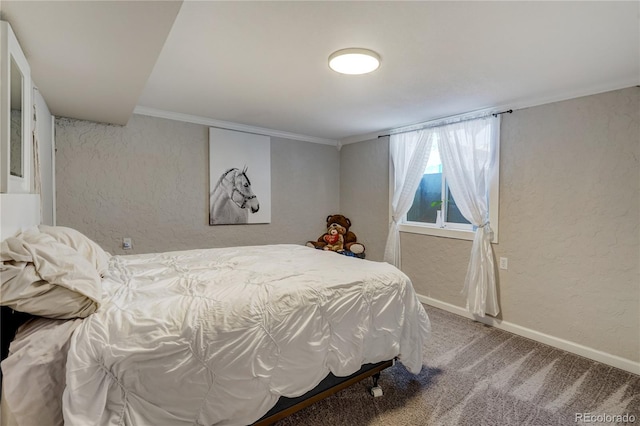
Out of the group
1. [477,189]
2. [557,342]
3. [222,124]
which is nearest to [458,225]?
[477,189]

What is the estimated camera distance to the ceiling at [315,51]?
1463 mm

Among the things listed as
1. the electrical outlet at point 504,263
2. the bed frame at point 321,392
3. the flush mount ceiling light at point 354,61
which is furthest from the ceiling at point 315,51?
the bed frame at point 321,392

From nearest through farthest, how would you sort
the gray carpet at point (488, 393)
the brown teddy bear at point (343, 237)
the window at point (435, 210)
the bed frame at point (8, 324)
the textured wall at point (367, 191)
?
the bed frame at point (8, 324) < the gray carpet at point (488, 393) < the window at point (435, 210) < the textured wall at point (367, 191) < the brown teddy bear at point (343, 237)

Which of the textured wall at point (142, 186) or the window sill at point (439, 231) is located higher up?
the textured wall at point (142, 186)

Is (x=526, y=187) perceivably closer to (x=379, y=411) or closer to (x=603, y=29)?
(x=603, y=29)

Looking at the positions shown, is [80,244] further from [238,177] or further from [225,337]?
[238,177]

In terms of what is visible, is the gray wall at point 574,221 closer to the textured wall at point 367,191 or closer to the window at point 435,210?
the window at point 435,210

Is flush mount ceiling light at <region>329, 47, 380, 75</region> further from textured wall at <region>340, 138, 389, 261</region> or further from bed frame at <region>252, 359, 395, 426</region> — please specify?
textured wall at <region>340, 138, 389, 261</region>

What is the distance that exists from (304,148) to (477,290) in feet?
10.0

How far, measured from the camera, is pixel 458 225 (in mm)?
3541

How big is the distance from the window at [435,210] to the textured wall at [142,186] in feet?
6.58

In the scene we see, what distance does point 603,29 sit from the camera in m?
1.66

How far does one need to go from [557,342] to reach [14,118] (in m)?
4.19

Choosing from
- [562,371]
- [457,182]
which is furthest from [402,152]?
[562,371]
